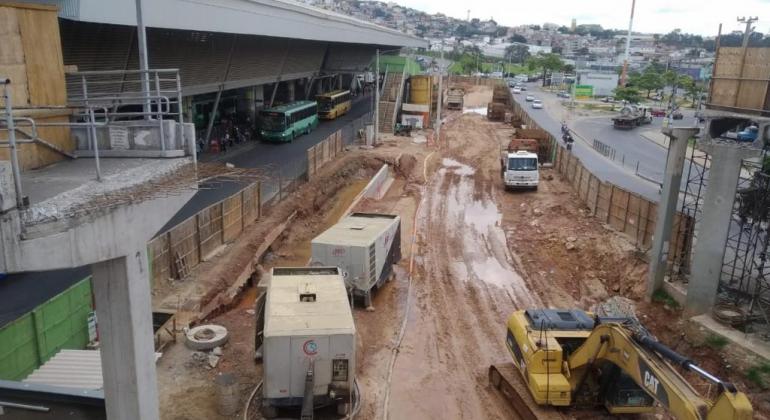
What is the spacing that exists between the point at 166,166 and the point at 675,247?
1781cm

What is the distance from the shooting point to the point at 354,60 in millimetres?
74500

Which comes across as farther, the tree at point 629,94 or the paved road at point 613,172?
the tree at point 629,94

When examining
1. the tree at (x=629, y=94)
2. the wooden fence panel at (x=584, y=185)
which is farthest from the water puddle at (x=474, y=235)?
the tree at (x=629, y=94)

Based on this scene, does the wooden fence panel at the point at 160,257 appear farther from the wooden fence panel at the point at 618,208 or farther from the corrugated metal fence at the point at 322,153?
the wooden fence panel at the point at 618,208

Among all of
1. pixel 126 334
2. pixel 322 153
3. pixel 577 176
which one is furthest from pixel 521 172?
pixel 126 334

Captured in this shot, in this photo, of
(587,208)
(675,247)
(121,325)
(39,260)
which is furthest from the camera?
(587,208)

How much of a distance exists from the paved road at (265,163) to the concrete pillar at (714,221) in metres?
15.5

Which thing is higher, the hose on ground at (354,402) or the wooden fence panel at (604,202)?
the wooden fence panel at (604,202)

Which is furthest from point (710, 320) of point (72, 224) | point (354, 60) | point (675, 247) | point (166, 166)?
point (354, 60)

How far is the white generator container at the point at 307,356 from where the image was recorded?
39.9ft

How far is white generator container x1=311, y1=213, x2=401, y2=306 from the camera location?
1902 centimetres

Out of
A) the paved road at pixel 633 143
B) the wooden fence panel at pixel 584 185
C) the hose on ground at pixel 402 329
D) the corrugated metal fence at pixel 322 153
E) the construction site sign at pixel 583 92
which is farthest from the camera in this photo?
the construction site sign at pixel 583 92

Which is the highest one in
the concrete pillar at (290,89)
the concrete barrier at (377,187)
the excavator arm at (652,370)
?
the concrete pillar at (290,89)

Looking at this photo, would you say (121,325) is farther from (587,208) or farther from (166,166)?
(587,208)
